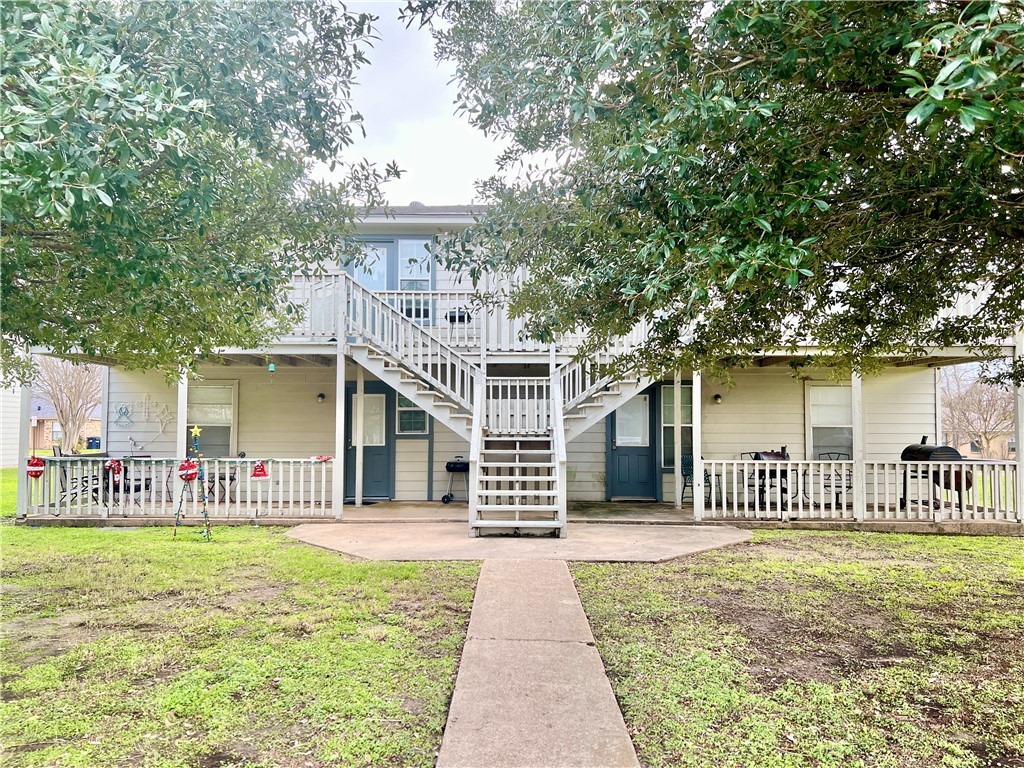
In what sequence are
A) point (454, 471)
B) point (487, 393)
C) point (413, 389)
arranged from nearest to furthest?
point (413, 389)
point (487, 393)
point (454, 471)

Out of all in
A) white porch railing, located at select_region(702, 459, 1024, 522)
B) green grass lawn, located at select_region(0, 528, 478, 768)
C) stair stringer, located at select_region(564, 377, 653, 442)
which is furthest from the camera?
stair stringer, located at select_region(564, 377, 653, 442)

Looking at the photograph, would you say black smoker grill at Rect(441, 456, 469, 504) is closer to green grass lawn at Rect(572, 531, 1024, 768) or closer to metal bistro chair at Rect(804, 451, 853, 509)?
green grass lawn at Rect(572, 531, 1024, 768)

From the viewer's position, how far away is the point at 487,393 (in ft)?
30.0

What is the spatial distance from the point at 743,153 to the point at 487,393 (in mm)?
6312

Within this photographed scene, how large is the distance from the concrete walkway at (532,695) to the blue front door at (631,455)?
19.9 feet

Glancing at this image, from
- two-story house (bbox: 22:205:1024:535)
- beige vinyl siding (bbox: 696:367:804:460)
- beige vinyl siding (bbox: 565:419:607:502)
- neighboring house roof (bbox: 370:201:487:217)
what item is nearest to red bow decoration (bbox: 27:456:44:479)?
two-story house (bbox: 22:205:1024:535)

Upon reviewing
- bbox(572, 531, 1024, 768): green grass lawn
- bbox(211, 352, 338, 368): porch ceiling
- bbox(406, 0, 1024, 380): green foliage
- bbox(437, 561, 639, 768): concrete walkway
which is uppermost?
bbox(406, 0, 1024, 380): green foliage

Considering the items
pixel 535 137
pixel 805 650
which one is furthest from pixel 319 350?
pixel 805 650

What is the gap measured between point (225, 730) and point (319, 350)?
256 inches

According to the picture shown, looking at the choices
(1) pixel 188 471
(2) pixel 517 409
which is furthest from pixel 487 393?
(1) pixel 188 471

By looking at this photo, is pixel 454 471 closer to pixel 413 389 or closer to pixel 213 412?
pixel 413 389

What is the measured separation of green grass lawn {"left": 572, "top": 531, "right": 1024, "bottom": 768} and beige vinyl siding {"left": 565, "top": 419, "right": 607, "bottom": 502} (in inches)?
163

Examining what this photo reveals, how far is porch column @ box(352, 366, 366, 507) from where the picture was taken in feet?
32.6

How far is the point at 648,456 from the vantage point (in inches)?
419
